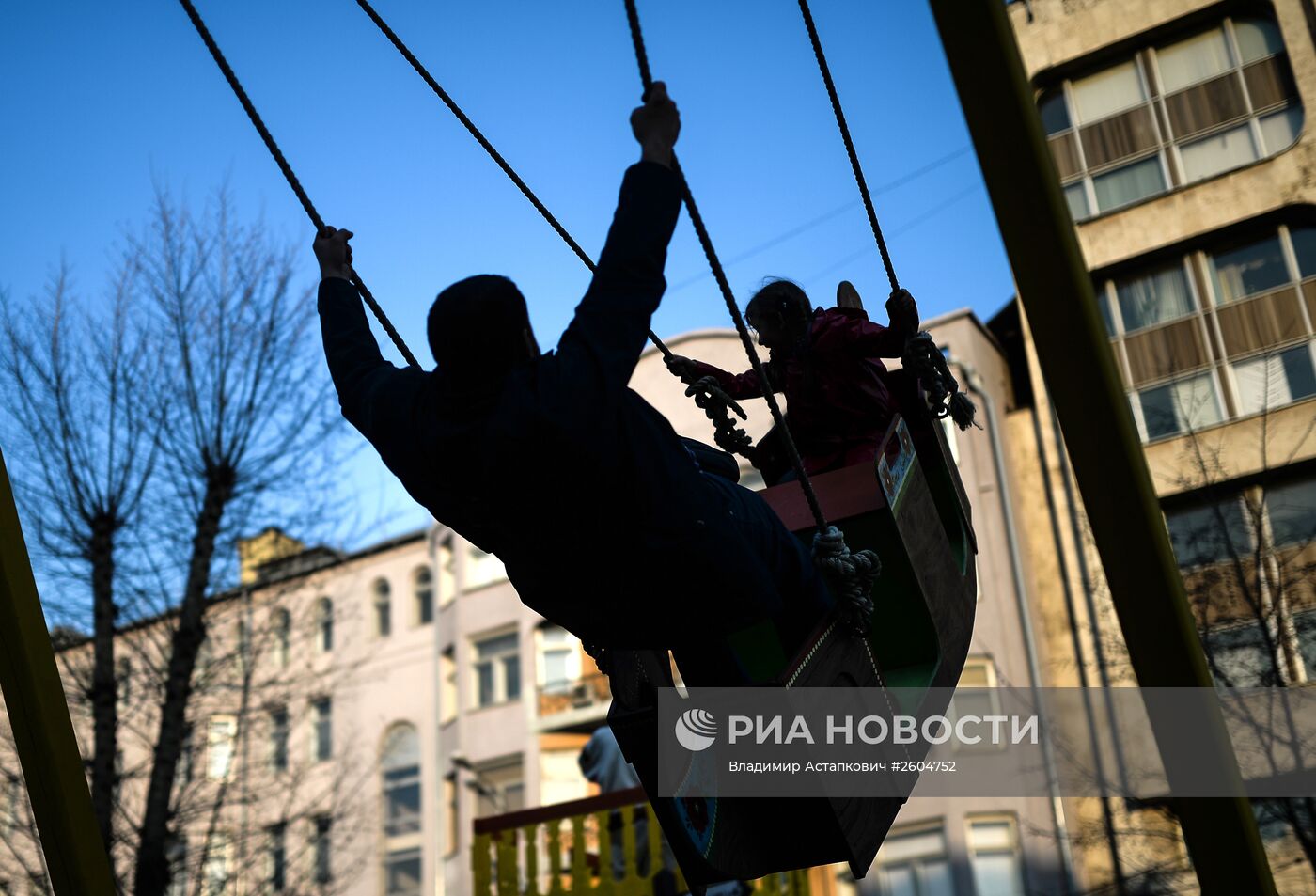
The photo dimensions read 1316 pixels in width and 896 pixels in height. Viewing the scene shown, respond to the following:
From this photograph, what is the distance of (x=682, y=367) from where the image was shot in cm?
367

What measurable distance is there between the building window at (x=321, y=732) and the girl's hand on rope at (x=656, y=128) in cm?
2851

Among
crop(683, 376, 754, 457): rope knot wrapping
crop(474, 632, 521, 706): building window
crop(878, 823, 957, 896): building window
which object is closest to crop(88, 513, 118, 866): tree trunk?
crop(683, 376, 754, 457): rope knot wrapping

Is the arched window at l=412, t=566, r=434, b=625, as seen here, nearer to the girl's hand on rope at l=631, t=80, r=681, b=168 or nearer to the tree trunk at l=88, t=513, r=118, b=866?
the tree trunk at l=88, t=513, r=118, b=866

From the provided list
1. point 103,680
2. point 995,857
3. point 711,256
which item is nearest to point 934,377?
point 711,256

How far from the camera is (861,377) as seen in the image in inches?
161

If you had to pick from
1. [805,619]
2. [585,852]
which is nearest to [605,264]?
[805,619]

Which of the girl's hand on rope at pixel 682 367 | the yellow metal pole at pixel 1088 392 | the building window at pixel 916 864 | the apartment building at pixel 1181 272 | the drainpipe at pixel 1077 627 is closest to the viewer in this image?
the yellow metal pole at pixel 1088 392

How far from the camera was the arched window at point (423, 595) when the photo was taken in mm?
29219

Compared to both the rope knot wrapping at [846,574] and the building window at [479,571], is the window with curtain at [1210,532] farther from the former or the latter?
the building window at [479,571]

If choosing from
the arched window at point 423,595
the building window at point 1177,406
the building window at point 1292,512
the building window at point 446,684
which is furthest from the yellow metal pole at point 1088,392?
the arched window at point 423,595

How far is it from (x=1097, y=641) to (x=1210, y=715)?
16271 millimetres

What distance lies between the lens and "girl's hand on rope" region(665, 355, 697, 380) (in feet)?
11.9

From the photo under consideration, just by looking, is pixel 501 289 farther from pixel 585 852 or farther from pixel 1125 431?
pixel 585 852

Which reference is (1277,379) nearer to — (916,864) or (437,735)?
(916,864)
